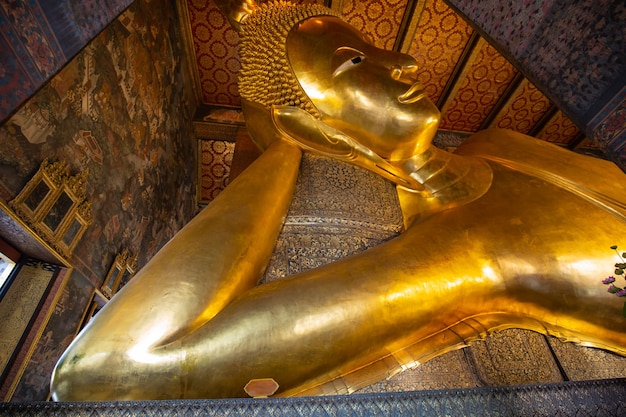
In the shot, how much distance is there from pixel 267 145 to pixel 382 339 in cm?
149

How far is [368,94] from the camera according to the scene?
2164 mm

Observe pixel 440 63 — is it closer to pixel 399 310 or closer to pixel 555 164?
pixel 555 164

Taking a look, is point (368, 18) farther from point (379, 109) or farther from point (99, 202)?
point (99, 202)

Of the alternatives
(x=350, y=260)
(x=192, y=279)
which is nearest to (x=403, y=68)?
(x=350, y=260)

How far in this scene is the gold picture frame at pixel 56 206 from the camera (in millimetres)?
1967

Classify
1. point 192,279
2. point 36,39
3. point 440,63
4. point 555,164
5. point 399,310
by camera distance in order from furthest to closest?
point 440,63
point 555,164
point 399,310
point 192,279
point 36,39

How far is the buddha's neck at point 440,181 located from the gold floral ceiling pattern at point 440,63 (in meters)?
2.26

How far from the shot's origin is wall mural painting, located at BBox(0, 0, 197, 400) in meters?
2.02

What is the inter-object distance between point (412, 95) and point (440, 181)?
20.3 inches

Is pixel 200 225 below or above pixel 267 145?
above

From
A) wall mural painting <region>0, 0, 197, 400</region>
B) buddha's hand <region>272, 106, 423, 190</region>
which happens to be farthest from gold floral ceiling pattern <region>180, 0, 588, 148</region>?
buddha's hand <region>272, 106, 423, 190</region>

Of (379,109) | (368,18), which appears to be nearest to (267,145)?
(379,109)

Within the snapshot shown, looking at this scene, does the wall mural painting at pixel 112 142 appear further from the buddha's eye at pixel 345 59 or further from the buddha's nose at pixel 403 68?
the buddha's nose at pixel 403 68

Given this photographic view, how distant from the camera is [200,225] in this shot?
1.46 metres
